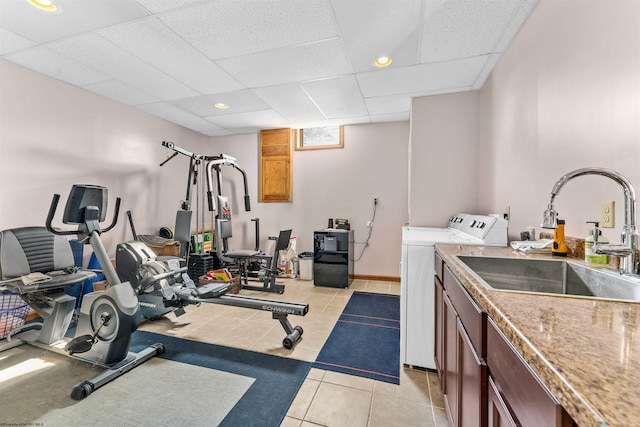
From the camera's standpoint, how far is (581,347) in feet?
1.62

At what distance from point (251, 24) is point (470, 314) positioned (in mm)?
2356

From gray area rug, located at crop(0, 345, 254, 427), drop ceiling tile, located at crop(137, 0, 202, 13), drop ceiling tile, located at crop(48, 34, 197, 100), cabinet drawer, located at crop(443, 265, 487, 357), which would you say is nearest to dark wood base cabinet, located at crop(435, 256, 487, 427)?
cabinet drawer, located at crop(443, 265, 487, 357)

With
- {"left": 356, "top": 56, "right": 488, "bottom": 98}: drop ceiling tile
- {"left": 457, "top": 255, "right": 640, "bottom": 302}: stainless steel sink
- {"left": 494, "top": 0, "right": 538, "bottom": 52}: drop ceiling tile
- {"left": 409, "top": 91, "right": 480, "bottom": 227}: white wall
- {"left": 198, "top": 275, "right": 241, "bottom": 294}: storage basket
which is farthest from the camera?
{"left": 198, "top": 275, "right": 241, "bottom": 294}: storage basket

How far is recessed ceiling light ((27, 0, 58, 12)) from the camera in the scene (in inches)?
70.1

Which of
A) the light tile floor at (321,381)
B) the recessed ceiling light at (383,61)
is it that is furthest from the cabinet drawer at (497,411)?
the recessed ceiling light at (383,61)

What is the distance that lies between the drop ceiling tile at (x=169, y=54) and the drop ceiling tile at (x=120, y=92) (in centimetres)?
73

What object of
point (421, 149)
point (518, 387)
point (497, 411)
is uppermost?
point (421, 149)

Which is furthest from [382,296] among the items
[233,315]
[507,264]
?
[507,264]

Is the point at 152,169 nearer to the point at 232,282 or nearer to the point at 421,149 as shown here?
the point at 232,282

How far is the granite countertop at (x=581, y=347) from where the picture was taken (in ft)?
1.15

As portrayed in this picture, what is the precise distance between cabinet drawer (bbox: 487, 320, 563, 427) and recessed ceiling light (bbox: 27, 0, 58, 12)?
3.14m

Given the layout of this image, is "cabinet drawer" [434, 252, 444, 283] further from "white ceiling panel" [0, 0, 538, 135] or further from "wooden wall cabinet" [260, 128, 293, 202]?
"wooden wall cabinet" [260, 128, 293, 202]

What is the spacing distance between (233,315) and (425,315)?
6.79 ft

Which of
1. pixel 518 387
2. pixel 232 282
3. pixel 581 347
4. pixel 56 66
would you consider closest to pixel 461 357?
pixel 518 387
